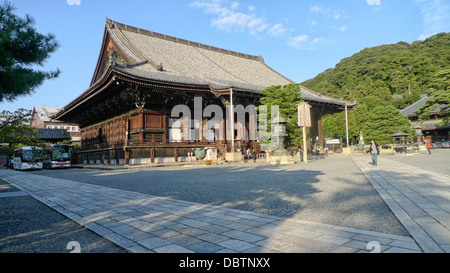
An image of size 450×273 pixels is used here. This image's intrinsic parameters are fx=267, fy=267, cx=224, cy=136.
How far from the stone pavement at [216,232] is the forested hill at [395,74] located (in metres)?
63.1

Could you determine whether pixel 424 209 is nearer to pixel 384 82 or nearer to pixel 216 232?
pixel 216 232

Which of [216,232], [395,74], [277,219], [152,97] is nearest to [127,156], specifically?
[152,97]

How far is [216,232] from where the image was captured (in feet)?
11.3

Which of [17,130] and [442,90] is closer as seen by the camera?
[17,130]

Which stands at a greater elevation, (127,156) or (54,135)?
(54,135)

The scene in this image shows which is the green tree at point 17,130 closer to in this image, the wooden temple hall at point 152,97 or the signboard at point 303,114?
the wooden temple hall at point 152,97

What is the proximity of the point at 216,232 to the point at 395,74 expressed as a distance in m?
81.6

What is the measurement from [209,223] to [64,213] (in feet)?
10.0

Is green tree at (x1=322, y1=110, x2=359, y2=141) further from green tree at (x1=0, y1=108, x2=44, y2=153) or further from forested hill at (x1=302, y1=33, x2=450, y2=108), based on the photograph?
green tree at (x1=0, y1=108, x2=44, y2=153)

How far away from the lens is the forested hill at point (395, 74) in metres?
63.0

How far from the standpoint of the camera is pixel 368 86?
6719 centimetres

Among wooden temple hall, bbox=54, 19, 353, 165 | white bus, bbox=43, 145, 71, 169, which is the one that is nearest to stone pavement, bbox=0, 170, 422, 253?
wooden temple hall, bbox=54, 19, 353, 165

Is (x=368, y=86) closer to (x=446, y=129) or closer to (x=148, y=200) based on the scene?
(x=446, y=129)
